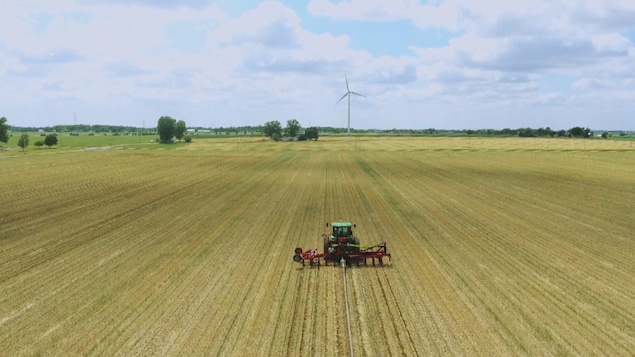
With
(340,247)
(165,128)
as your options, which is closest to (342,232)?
(340,247)

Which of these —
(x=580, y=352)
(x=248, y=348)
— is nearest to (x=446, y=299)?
(x=580, y=352)

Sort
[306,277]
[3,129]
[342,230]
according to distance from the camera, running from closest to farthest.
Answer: [306,277], [342,230], [3,129]

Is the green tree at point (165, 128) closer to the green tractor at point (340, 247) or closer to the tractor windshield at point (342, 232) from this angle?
the tractor windshield at point (342, 232)

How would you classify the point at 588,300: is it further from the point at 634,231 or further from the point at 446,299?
the point at 634,231

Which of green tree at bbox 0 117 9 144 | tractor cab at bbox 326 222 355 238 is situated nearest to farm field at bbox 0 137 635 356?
tractor cab at bbox 326 222 355 238

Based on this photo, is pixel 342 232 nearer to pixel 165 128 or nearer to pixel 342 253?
pixel 342 253
